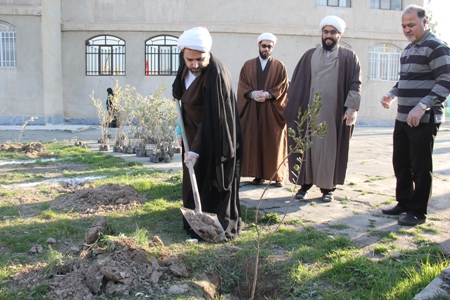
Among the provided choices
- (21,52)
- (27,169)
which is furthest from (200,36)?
(21,52)

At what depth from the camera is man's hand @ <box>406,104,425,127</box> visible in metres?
3.65

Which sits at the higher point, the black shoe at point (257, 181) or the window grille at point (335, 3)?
the window grille at point (335, 3)

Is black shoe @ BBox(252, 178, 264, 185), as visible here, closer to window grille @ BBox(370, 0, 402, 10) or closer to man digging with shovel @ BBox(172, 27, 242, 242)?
man digging with shovel @ BBox(172, 27, 242, 242)

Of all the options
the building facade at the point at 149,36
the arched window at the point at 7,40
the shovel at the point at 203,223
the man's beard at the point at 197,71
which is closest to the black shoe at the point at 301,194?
the shovel at the point at 203,223

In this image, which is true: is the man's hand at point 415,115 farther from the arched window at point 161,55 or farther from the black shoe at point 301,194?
the arched window at point 161,55

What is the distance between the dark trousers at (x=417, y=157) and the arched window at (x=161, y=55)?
15081mm

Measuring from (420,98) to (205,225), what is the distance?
2300 mm

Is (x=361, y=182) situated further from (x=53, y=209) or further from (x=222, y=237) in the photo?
(x=53, y=209)

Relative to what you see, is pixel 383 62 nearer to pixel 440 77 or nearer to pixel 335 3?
pixel 335 3

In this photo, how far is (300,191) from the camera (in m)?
5.02

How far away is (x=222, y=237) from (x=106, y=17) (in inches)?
644

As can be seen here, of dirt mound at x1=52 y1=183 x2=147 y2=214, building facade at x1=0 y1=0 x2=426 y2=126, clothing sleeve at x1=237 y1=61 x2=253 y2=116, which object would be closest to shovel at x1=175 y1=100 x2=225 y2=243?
dirt mound at x1=52 y1=183 x2=147 y2=214

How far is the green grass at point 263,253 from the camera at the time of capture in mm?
2684

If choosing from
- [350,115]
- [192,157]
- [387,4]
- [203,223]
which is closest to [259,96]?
[350,115]
